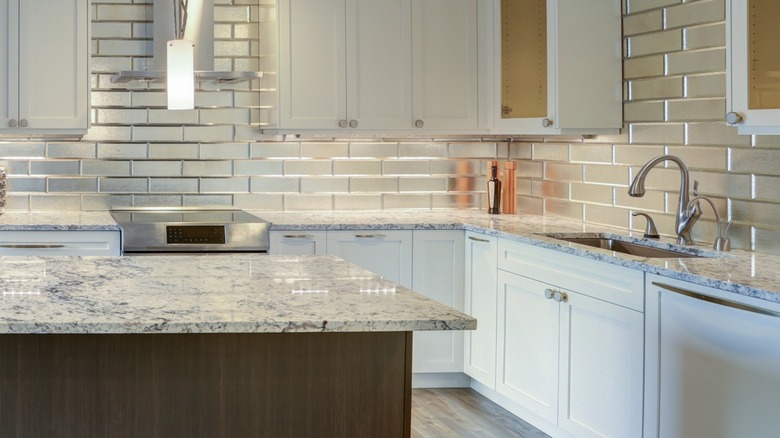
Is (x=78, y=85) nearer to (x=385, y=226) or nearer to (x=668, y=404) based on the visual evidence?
(x=385, y=226)

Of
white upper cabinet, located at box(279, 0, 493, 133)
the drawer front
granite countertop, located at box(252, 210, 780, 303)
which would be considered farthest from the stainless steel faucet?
white upper cabinet, located at box(279, 0, 493, 133)

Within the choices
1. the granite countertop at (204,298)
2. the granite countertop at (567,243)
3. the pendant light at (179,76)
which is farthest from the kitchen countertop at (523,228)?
the pendant light at (179,76)

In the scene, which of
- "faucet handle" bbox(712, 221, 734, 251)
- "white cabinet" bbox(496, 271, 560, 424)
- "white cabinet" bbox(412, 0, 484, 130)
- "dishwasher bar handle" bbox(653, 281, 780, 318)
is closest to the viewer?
"dishwasher bar handle" bbox(653, 281, 780, 318)

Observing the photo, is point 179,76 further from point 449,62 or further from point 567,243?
point 449,62

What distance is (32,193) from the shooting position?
557 centimetres

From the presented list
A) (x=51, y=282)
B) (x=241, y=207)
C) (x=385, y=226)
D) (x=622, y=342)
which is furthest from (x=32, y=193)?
(x=622, y=342)

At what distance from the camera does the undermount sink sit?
407 cm

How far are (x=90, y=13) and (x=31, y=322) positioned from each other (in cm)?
346

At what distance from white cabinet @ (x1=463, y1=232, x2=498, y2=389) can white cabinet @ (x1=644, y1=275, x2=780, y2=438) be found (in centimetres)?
144

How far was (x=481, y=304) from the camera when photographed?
16.4ft

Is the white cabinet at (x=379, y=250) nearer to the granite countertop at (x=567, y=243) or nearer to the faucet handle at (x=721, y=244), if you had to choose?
the granite countertop at (x=567, y=243)

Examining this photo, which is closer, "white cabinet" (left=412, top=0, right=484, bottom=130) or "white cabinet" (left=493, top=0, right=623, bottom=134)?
"white cabinet" (left=493, top=0, right=623, bottom=134)

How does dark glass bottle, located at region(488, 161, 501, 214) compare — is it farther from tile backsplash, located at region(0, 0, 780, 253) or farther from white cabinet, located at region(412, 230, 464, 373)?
white cabinet, located at region(412, 230, 464, 373)

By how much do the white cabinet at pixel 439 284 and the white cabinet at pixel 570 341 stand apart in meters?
0.45
